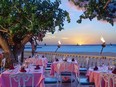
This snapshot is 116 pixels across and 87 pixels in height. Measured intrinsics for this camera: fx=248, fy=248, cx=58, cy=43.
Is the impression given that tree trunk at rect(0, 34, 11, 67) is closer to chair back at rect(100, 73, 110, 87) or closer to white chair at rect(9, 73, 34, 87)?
white chair at rect(9, 73, 34, 87)

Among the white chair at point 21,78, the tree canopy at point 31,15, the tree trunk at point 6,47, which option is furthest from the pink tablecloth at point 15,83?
the tree trunk at point 6,47

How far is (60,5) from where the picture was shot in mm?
7969

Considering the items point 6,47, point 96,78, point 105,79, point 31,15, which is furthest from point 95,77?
point 6,47

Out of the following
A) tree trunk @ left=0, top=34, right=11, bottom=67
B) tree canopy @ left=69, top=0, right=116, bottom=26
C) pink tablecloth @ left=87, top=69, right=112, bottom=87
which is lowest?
pink tablecloth @ left=87, top=69, right=112, bottom=87

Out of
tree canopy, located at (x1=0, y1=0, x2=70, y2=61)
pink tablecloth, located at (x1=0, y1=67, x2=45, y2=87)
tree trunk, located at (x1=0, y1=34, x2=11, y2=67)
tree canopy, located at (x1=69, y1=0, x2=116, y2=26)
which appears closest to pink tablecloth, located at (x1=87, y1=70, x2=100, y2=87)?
pink tablecloth, located at (x1=0, y1=67, x2=45, y2=87)

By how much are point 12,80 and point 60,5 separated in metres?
3.89

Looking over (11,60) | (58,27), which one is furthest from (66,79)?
(11,60)

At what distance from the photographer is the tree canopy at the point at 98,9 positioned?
4.00 metres

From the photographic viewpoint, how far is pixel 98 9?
4.05 metres

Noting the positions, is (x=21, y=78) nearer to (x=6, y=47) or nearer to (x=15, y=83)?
(x=15, y=83)

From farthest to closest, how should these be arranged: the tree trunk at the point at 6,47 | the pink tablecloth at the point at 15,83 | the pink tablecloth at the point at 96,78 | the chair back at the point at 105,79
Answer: the tree trunk at the point at 6,47, the pink tablecloth at the point at 96,78, the pink tablecloth at the point at 15,83, the chair back at the point at 105,79

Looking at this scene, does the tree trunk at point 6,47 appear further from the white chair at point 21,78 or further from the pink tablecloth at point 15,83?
the white chair at point 21,78

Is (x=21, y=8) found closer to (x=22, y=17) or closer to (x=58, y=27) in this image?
(x=22, y=17)

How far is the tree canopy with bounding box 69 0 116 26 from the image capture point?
400cm
